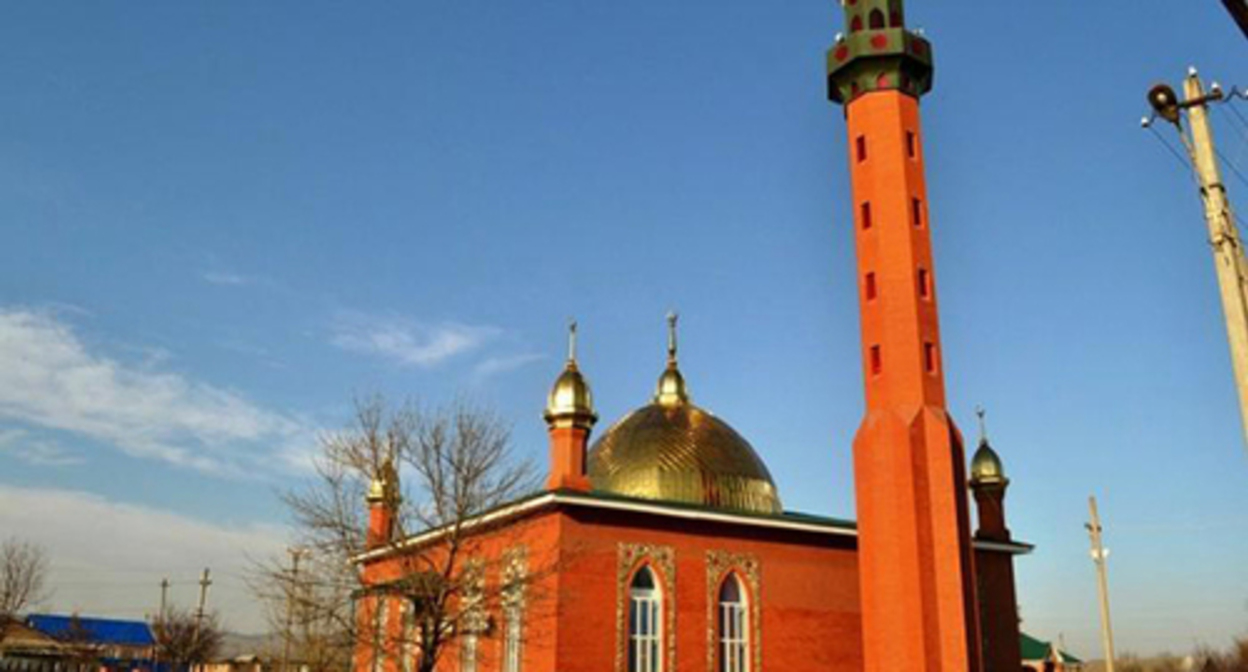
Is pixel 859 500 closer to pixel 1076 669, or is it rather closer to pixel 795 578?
pixel 795 578

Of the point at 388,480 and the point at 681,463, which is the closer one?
the point at 388,480

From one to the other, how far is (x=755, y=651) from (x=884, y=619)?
3545mm

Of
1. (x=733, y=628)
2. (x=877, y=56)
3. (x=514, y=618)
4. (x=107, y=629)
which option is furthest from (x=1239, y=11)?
(x=107, y=629)

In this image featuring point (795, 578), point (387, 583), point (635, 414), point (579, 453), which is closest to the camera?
point (387, 583)

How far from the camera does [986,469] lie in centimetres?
3184

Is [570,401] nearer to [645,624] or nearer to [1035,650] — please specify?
[645,624]

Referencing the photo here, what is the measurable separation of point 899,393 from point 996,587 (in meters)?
8.62

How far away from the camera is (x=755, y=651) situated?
82.8 feet

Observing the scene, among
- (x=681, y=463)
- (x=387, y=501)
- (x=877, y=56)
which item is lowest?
(x=387, y=501)

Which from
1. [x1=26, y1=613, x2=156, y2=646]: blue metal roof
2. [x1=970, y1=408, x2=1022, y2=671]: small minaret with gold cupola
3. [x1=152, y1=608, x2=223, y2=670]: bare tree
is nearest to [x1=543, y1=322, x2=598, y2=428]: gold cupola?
[x1=970, y1=408, x2=1022, y2=671]: small minaret with gold cupola

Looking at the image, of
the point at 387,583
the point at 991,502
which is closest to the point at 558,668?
the point at 387,583

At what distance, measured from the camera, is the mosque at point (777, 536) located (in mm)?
22953

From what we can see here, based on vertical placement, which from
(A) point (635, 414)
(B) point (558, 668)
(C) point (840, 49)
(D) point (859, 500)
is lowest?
(B) point (558, 668)

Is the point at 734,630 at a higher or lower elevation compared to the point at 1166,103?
lower
